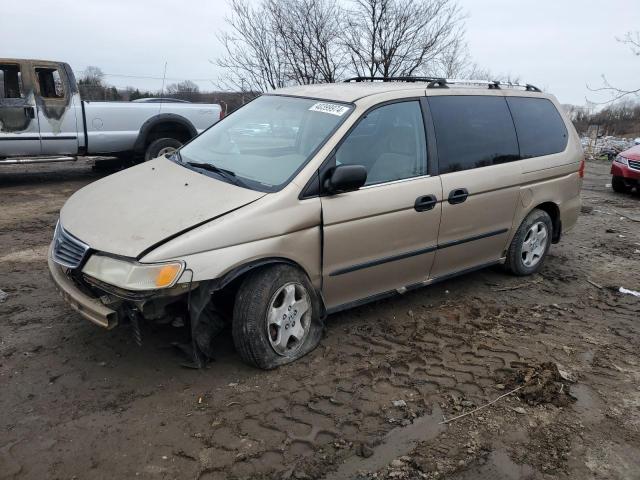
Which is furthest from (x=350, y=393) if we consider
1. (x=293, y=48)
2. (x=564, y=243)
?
(x=293, y=48)

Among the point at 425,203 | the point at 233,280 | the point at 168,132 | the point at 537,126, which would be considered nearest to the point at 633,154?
the point at 537,126

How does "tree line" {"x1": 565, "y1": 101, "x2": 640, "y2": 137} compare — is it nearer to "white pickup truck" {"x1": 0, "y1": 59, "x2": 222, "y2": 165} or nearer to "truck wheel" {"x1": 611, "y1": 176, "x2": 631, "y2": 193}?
"truck wheel" {"x1": 611, "y1": 176, "x2": 631, "y2": 193}

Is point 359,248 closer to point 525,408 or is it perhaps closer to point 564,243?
point 525,408

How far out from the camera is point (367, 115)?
3.81 metres

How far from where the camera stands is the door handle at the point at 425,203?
3941 millimetres

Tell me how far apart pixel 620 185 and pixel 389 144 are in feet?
29.1

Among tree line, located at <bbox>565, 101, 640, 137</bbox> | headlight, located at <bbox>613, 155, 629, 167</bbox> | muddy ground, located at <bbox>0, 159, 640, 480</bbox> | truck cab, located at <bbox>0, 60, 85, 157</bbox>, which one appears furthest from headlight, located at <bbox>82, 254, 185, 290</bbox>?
tree line, located at <bbox>565, 101, 640, 137</bbox>

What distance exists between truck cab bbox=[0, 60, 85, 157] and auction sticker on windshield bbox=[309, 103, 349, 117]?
21.3 feet

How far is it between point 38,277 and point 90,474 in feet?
9.32

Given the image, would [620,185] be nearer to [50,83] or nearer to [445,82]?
[445,82]

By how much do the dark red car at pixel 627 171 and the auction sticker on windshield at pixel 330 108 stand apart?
344 inches

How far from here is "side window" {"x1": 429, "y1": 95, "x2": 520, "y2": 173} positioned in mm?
4219

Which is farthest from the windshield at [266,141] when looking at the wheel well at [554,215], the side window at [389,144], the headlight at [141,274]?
the wheel well at [554,215]

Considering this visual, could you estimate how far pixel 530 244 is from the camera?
206 inches
